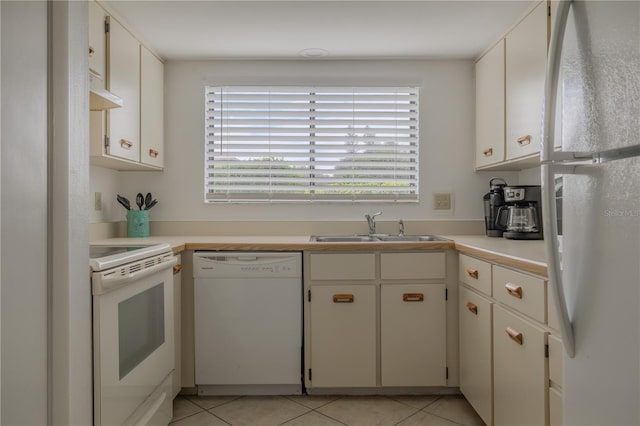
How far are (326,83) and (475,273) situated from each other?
5.27 feet

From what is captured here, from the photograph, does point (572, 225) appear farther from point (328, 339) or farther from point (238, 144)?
point (238, 144)

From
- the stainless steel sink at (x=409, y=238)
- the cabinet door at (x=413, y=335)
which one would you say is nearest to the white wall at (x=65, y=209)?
the cabinet door at (x=413, y=335)

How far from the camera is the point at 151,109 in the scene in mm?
2393

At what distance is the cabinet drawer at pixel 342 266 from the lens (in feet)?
6.79

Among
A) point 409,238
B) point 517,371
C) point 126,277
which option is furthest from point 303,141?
point 517,371

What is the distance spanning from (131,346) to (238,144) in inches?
61.8

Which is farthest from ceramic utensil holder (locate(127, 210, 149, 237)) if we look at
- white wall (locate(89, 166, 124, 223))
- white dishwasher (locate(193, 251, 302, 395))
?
white dishwasher (locate(193, 251, 302, 395))

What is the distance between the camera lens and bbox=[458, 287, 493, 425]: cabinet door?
5.61 ft

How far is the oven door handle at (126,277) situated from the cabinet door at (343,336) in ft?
2.64

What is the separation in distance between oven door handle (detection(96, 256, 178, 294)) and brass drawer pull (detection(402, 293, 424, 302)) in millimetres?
1245

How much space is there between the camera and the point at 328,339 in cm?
207

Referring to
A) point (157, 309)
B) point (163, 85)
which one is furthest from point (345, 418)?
point (163, 85)

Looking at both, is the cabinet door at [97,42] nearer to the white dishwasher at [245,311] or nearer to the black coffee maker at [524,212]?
the white dishwasher at [245,311]

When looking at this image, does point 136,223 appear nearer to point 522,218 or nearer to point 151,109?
point 151,109
